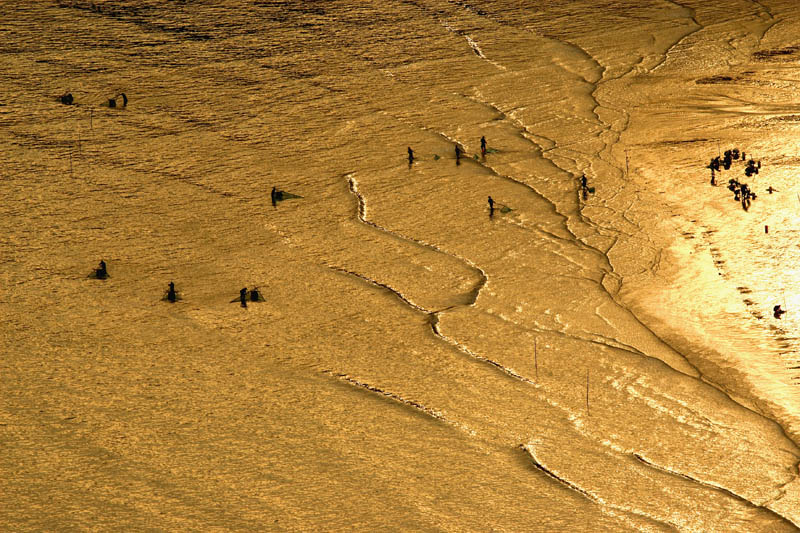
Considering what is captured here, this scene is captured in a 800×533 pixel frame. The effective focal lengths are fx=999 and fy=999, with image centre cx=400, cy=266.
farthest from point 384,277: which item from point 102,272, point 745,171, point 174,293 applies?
point 745,171

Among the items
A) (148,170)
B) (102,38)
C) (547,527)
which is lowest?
(547,527)

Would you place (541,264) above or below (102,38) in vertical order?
below

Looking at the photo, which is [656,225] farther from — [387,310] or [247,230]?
[247,230]

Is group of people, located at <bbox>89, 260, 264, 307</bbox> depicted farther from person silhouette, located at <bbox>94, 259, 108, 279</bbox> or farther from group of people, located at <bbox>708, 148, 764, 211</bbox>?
group of people, located at <bbox>708, 148, 764, 211</bbox>

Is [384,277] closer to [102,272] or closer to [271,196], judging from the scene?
[271,196]

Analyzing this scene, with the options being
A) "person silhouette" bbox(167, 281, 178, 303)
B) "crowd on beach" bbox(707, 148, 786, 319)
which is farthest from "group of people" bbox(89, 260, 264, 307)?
"crowd on beach" bbox(707, 148, 786, 319)

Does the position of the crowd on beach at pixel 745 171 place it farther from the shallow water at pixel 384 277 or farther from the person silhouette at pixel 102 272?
the person silhouette at pixel 102 272

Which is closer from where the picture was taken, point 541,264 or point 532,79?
point 541,264

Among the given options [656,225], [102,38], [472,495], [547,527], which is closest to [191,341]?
[472,495]
